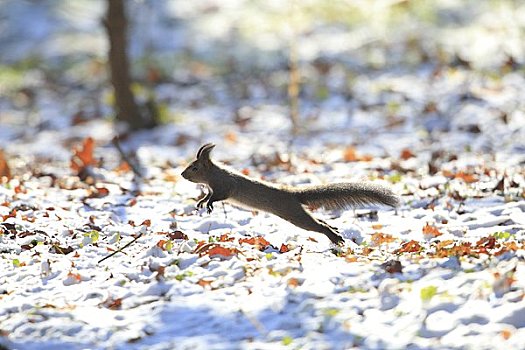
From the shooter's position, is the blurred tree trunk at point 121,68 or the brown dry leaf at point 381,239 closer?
the brown dry leaf at point 381,239

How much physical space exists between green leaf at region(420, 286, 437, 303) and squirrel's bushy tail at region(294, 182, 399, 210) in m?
1.31

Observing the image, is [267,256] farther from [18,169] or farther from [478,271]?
[18,169]

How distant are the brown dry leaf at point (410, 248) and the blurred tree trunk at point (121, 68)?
7.05m

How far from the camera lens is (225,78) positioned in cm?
1495

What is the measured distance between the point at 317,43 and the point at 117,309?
1306 centimetres

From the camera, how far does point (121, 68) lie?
1148 cm

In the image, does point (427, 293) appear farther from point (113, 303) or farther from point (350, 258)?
point (113, 303)

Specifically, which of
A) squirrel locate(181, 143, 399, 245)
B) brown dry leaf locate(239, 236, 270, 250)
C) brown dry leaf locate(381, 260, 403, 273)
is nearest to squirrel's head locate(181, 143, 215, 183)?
squirrel locate(181, 143, 399, 245)

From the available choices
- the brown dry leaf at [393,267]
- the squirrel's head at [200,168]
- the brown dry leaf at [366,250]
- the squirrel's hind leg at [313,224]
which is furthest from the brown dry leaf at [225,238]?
the brown dry leaf at [393,267]

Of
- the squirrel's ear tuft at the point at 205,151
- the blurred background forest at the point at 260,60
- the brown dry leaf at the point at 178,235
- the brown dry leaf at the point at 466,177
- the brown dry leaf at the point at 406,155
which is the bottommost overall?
the brown dry leaf at the point at 178,235

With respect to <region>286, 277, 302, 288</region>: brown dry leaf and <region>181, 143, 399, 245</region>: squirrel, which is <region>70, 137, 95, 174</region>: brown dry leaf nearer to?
<region>181, 143, 399, 245</region>: squirrel

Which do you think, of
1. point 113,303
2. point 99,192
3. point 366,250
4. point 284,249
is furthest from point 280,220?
point 113,303

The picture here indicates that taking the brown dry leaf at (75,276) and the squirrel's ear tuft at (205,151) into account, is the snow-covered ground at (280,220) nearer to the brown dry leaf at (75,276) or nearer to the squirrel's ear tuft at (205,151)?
the brown dry leaf at (75,276)

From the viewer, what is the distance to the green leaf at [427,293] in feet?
14.0
